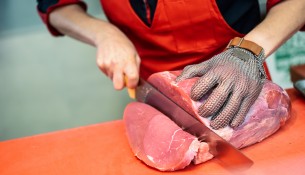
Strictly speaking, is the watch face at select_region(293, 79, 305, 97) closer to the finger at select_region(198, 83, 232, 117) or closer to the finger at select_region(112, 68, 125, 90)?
the finger at select_region(198, 83, 232, 117)

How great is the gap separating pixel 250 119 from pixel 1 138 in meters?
1.89

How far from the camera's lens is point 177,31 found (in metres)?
1.57

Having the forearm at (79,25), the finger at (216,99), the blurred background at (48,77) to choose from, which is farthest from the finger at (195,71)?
the blurred background at (48,77)

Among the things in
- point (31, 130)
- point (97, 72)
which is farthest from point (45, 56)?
point (31, 130)

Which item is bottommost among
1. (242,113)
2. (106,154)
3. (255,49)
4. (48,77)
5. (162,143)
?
(48,77)

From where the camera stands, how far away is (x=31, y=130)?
258cm

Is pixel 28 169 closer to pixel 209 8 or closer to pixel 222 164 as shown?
pixel 222 164

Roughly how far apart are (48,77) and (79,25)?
90cm

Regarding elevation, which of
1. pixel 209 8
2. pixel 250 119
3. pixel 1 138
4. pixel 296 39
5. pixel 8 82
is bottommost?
pixel 1 138

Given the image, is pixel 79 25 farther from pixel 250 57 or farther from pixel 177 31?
pixel 250 57

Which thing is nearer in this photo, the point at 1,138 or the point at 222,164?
the point at 222,164

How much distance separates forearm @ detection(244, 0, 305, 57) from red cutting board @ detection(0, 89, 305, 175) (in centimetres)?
25

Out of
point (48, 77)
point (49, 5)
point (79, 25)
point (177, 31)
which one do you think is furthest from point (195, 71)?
point (48, 77)

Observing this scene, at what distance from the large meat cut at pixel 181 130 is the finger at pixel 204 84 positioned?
38mm
